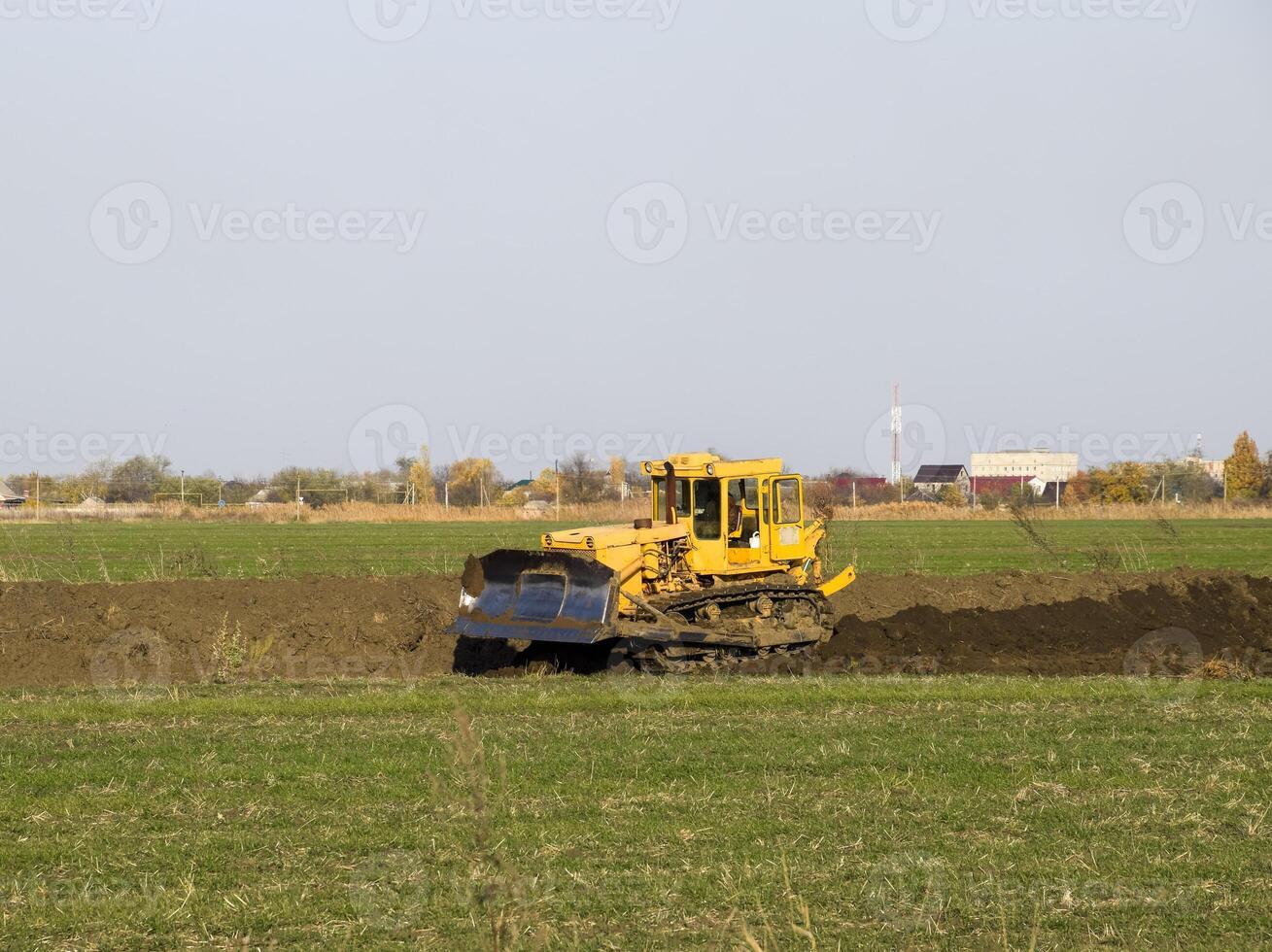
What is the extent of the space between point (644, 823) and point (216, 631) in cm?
1194

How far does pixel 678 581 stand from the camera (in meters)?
17.5

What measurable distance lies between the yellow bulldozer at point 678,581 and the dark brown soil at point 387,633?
994mm

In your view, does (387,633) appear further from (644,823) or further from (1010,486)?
(1010,486)

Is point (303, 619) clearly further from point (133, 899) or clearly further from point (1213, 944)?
point (1213, 944)

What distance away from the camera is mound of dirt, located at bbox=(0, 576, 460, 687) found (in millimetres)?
17797

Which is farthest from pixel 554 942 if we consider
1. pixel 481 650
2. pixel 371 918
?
pixel 481 650

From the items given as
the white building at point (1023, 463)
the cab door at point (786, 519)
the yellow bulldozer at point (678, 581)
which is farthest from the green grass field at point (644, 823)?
the white building at point (1023, 463)

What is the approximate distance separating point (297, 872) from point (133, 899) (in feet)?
2.97

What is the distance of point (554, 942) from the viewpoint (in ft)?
21.3
